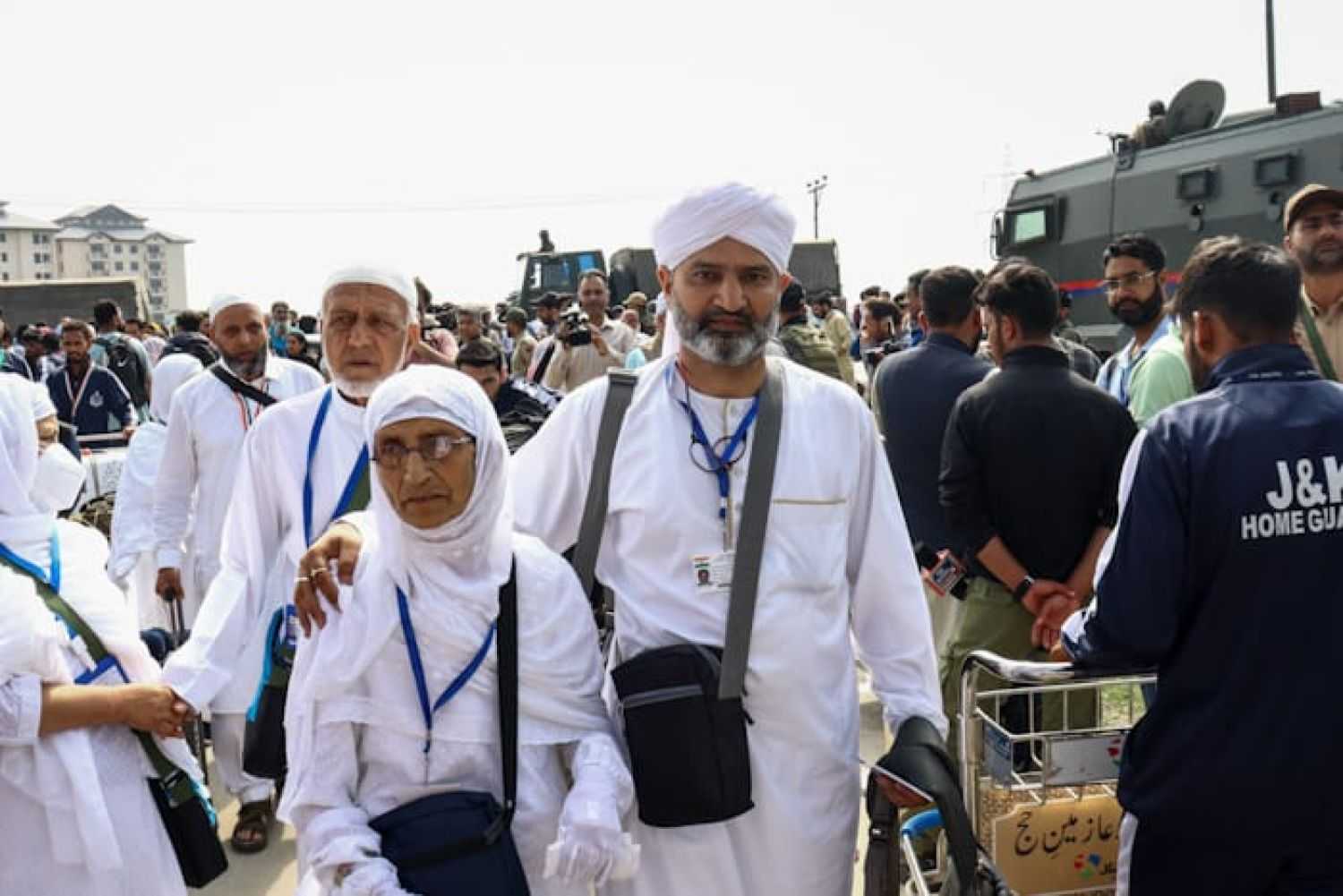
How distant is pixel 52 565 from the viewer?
2756 mm

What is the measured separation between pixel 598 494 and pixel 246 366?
2.80 m

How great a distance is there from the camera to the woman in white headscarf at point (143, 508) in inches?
197

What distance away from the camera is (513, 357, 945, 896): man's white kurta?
7.78 feet

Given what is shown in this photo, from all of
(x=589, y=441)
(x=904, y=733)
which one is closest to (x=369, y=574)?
(x=589, y=441)

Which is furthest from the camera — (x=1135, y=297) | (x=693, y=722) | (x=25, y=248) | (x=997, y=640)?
(x=25, y=248)

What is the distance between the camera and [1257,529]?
7.48 feet

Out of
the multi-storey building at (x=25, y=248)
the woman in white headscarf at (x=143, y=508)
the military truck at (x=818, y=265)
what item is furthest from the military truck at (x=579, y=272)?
the multi-storey building at (x=25, y=248)

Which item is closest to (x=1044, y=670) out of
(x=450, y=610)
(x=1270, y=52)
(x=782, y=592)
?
(x=782, y=592)

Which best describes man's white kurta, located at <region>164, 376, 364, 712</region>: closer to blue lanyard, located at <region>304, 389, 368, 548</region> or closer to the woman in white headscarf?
blue lanyard, located at <region>304, 389, 368, 548</region>

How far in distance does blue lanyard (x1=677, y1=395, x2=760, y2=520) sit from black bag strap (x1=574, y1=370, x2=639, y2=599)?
158mm

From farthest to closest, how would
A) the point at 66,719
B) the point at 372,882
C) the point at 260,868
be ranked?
the point at 260,868 → the point at 66,719 → the point at 372,882

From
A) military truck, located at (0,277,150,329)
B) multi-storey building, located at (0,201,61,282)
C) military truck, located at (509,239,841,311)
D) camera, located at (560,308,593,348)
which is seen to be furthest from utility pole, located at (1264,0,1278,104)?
multi-storey building, located at (0,201,61,282)

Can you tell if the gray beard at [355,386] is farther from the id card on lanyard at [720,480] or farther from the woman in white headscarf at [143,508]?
the woman in white headscarf at [143,508]

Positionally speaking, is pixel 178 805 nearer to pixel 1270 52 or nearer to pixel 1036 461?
pixel 1036 461
